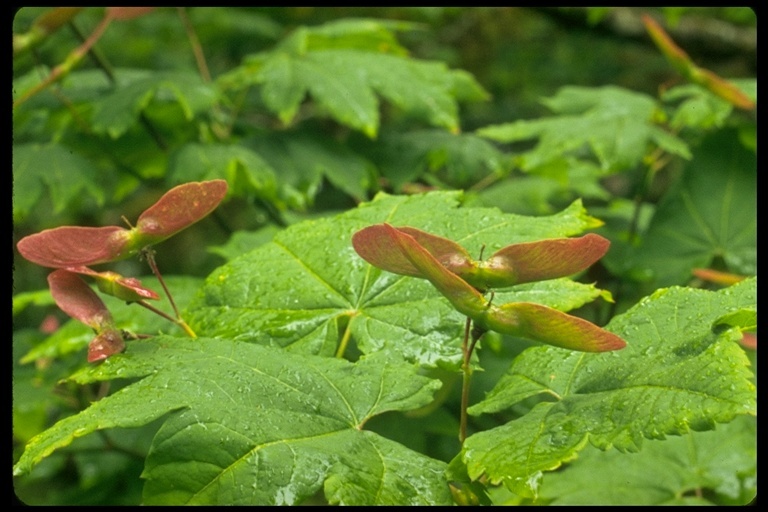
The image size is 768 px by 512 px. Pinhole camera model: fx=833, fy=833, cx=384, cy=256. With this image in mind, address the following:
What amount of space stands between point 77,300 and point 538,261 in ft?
1.29

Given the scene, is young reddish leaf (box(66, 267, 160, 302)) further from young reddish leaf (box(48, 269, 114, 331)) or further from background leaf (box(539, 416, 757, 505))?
background leaf (box(539, 416, 757, 505))

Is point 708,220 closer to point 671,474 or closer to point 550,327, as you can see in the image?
point 671,474

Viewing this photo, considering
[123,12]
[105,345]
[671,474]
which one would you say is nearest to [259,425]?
[105,345]

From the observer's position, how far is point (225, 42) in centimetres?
295

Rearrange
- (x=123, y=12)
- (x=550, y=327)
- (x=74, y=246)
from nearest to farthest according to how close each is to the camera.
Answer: (x=550, y=327)
(x=74, y=246)
(x=123, y=12)

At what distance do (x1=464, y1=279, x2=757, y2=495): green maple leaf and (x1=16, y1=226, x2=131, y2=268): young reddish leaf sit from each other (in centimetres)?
32

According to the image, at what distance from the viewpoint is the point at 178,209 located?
67 cm

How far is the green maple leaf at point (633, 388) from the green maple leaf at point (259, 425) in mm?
62

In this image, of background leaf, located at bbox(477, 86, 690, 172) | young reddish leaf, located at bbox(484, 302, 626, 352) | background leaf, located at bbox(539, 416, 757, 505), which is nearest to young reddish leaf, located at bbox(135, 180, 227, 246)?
young reddish leaf, located at bbox(484, 302, 626, 352)

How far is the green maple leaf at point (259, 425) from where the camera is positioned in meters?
0.56

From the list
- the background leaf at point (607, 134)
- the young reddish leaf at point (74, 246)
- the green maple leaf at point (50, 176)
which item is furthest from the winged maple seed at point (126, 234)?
the background leaf at point (607, 134)
